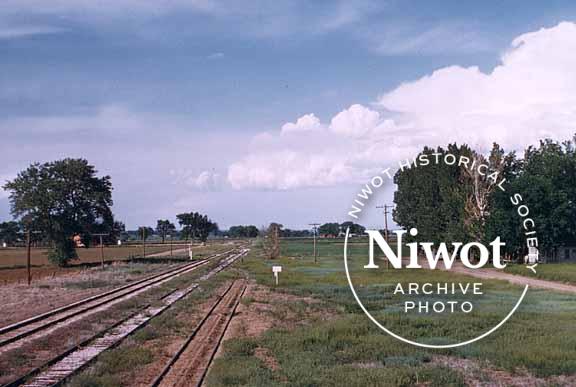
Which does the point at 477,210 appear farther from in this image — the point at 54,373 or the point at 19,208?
the point at 19,208

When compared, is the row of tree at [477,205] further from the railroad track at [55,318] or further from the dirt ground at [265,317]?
the railroad track at [55,318]

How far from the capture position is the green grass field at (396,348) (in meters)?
12.8

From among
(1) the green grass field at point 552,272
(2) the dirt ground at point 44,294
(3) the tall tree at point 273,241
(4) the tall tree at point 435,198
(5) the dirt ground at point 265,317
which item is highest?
(4) the tall tree at point 435,198

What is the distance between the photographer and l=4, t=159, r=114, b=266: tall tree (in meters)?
69.4

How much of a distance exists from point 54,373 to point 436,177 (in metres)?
27.8

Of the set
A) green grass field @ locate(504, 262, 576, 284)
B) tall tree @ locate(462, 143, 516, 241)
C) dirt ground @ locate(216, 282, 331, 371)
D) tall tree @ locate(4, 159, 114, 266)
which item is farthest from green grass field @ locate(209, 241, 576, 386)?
tall tree @ locate(4, 159, 114, 266)

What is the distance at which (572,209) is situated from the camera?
4778 cm

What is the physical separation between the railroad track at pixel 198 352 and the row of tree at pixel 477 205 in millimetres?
8935

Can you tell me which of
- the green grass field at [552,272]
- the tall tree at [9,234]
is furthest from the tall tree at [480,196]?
the tall tree at [9,234]

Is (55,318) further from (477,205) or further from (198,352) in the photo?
(477,205)

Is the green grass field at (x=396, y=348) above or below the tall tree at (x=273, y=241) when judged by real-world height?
below

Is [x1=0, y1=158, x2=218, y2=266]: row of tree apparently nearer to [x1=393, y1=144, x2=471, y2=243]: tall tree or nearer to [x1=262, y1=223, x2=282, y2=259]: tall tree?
[x1=262, y1=223, x2=282, y2=259]: tall tree

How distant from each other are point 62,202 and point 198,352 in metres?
58.6

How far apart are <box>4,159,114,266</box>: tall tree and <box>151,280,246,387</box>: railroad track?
154 ft
